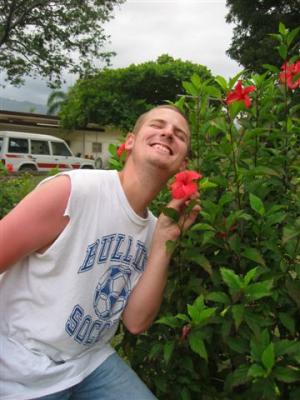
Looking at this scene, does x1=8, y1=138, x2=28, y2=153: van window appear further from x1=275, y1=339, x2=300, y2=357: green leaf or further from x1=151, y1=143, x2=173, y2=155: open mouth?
x1=275, y1=339, x2=300, y2=357: green leaf

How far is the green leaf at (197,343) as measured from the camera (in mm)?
1235

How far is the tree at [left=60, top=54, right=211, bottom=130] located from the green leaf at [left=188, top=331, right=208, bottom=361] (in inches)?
818

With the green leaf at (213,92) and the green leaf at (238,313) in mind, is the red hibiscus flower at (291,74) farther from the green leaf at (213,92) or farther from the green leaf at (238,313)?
the green leaf at (238,313)

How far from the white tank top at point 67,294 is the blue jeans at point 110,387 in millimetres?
58

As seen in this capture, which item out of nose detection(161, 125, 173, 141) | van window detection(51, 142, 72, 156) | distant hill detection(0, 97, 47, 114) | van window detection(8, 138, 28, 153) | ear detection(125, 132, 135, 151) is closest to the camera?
nose detection(161, 125, 173, 141)

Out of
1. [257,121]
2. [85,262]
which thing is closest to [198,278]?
[85,262]

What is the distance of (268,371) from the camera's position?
1.11 metres

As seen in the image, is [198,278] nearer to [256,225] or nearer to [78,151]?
[256,225]

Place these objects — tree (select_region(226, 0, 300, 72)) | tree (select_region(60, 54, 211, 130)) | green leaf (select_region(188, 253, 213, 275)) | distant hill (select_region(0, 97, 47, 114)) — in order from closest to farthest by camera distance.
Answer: green leaf (select_region(188, 253, 213, 275)), tree (select_region(226, 0, 300, 72)), tree (select_region(60, 54, 211, 130)), distant hill (select_region(0, 97, 47, 114))

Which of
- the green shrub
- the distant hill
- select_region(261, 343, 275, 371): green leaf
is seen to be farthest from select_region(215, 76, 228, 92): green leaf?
the distant hill

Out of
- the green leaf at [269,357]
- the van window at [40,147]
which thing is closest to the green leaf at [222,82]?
the green leaf at [269,357]

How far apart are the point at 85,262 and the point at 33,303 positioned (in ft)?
0.67

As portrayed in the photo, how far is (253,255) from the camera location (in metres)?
1.29

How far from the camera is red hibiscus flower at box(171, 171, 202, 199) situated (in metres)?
1.31
